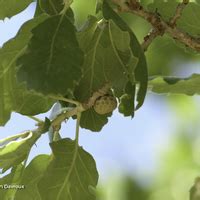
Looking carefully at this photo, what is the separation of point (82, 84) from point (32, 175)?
0.22 meters

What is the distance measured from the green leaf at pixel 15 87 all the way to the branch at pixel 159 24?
0.56 feet

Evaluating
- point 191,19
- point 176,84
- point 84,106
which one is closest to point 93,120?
point 84,106

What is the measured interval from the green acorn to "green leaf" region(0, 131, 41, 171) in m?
0.14

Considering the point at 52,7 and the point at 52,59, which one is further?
the point at 52,7

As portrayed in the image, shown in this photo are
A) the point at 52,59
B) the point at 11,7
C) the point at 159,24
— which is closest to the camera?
the point at 52,59

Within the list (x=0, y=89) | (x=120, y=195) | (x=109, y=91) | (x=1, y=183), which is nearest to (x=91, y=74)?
(x=109, y=91)

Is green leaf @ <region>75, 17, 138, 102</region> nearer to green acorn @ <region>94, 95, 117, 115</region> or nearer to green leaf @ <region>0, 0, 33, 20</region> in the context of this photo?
green acorn @ <region>94, 95, 117, 115</region>

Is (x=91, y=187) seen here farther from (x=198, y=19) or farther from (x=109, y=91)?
(x=198, y=19)

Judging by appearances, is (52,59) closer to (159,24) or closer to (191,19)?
(159,24)

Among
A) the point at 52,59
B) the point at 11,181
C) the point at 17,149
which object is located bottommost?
the point at 11,181

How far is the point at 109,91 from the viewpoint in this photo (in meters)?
1.13

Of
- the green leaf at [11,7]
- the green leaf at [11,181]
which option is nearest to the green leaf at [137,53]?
the green leaf at [11,7]

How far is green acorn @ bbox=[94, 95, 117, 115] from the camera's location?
111 centimetres

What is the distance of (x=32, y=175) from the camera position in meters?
Answer: 1.23
